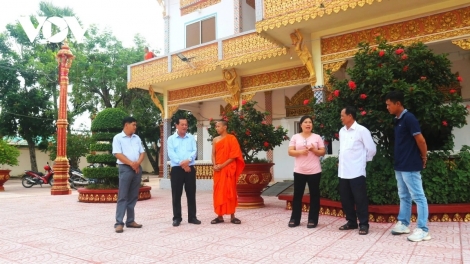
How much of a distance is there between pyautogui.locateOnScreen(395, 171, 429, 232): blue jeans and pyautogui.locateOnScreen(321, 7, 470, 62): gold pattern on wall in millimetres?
3791

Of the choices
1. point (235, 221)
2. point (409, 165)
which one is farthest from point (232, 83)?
point (409, 165)

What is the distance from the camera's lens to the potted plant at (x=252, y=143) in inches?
248

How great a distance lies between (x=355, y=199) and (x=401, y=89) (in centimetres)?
159

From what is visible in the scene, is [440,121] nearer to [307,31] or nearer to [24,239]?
[307,31]

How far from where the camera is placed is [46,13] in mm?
22000

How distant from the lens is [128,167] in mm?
4453

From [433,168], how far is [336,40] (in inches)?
141

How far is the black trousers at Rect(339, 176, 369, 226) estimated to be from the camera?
393 centimetres

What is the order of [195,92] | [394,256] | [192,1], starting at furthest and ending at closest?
1. [192,1]
2. [195,92]
3. [394,256]

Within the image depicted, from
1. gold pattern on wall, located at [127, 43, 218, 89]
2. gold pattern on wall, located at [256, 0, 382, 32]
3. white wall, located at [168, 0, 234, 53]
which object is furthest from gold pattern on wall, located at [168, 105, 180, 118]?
gold pattern on wall, located at [256, 0, 382, 32]

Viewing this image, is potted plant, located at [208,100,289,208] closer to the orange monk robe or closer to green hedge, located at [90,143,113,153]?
the orange monk robe

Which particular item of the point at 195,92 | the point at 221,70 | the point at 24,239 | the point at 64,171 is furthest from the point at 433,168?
the point at 64,171

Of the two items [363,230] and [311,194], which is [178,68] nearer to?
[311,194]

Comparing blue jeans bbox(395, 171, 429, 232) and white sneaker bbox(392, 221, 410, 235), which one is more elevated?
blue jeans bbox(395, 171, 429, 232)
